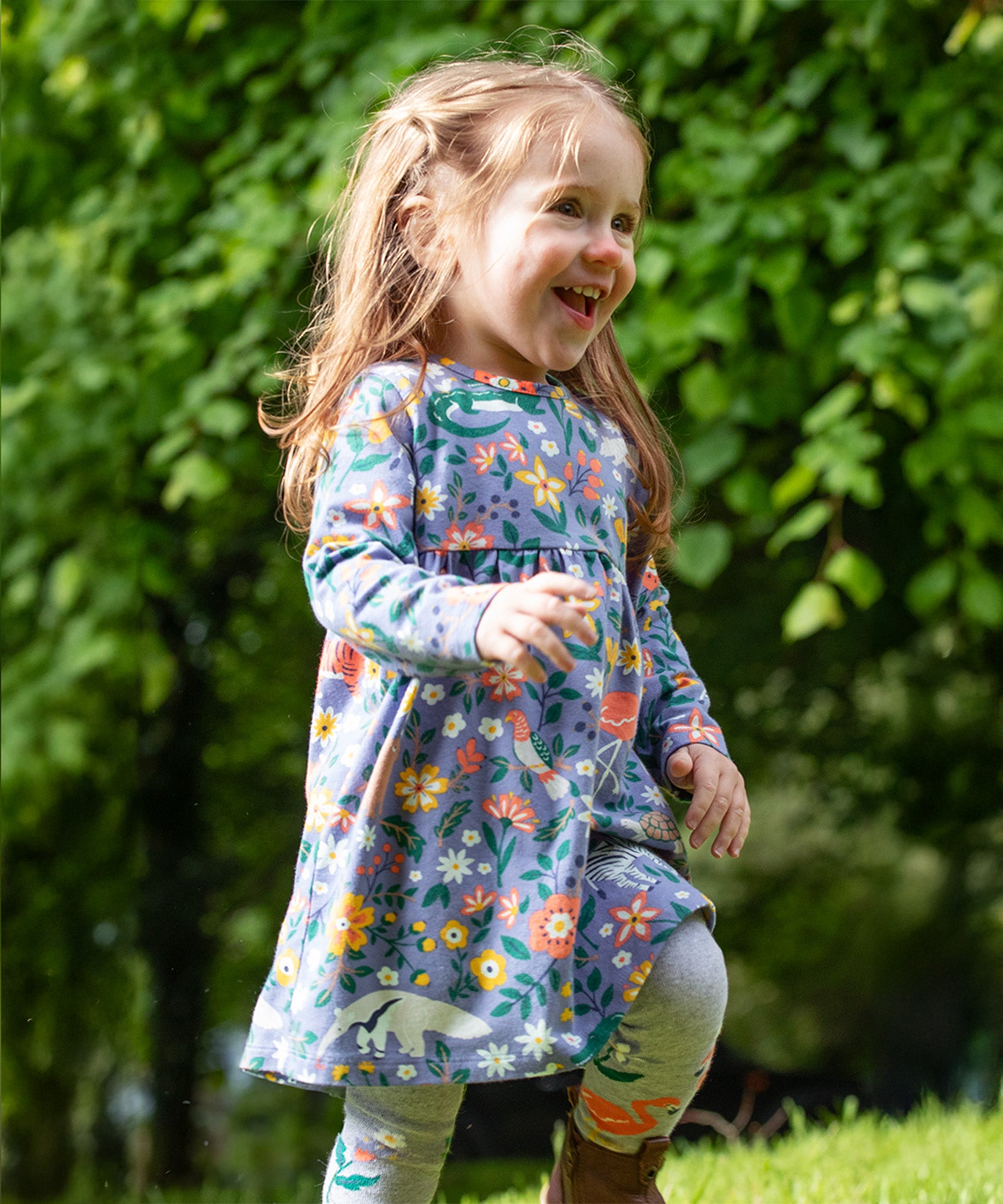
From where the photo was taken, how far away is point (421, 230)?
1.24 meters

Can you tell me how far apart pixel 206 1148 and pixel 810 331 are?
88.5 inches

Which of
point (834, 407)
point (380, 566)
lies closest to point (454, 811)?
point (380, 566)

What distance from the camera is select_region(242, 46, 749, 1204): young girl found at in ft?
3.53

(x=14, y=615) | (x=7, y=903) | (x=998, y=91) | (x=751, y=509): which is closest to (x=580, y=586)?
(x=751, y=509)

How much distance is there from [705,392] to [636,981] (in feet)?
4.40

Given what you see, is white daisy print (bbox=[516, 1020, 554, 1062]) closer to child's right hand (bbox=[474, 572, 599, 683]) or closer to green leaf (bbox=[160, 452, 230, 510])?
child's right hand (bbox=[474, 572, 599, 683])

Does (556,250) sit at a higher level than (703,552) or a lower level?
higher

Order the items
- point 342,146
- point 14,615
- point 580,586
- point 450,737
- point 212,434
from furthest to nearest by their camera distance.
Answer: point 14,615
point 212,434
point 342,146
point 450,737
point 580,586

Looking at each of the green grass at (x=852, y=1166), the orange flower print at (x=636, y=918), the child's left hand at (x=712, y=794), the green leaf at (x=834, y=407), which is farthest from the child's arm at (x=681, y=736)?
the green leaf at (x=834, y=407)

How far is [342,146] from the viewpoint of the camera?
2236mm

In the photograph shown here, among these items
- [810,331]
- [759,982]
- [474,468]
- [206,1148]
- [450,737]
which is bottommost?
[206,1148]

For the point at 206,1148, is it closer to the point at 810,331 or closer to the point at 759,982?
the point at 759,982

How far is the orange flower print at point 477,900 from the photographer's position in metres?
1.09

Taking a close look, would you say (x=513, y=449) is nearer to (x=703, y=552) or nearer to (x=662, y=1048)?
(x=662, y=1048)
